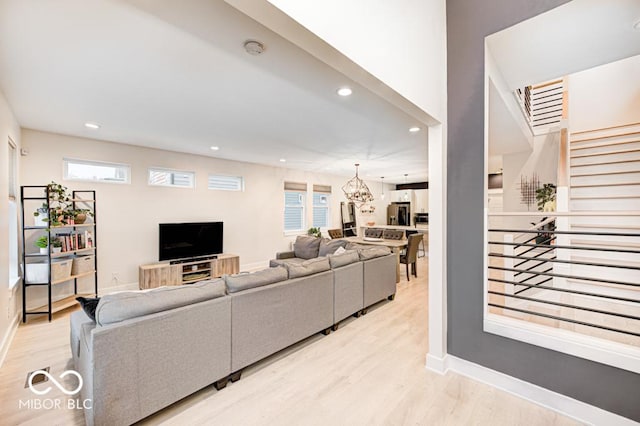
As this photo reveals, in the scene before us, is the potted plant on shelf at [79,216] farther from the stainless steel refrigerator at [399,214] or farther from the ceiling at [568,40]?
the stainless steel refrigerator at [399,214]

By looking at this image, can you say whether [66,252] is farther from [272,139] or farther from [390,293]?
[390,293]

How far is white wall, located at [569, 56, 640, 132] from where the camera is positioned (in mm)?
4062

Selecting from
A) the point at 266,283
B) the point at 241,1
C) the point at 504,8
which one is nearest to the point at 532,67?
the point at 504,8

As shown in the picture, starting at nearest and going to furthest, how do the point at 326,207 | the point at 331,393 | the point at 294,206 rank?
the point at 331,393 → the point at 294,206 → the point at 326,207

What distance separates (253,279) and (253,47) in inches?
72.6

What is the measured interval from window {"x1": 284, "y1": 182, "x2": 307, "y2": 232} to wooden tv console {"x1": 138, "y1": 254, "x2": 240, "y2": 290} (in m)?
2.15

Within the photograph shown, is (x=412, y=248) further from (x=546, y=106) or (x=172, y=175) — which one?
(x=172, y=175)

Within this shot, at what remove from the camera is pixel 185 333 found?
6.40 feet

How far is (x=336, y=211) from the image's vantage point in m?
9.13

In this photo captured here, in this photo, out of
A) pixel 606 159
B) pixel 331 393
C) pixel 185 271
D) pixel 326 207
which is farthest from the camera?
pixel 326 207

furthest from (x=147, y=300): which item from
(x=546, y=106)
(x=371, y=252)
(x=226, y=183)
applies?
(x=546, y=106)

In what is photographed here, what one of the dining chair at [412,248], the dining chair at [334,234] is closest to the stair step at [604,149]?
the dining chair at [412,248]

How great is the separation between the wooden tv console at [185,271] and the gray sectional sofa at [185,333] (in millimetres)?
2507

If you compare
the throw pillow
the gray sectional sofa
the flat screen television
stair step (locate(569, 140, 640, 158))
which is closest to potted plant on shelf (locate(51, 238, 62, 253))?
the flat screen television
